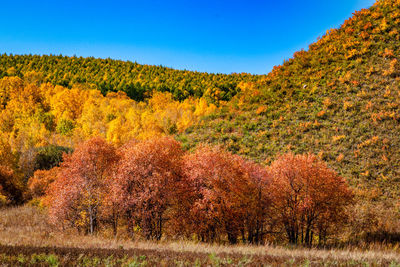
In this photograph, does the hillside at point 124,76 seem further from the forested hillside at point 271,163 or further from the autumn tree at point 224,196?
the autumn tree at point 224,196

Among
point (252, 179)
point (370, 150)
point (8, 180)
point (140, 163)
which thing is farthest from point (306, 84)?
point (8, 180)

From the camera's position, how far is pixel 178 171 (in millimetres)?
20328

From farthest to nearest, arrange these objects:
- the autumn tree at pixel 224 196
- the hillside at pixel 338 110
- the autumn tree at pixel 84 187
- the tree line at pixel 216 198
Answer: the hillside at pixel 338 110 → the autumn tree at pixel 84 187 → the tree line at pixel 216 198 → the autumn tree at pixel 224 196

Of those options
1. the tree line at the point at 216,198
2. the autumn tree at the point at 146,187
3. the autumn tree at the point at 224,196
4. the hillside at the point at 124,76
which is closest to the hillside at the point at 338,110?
the tree line at the point at 216,198

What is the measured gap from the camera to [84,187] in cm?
2158

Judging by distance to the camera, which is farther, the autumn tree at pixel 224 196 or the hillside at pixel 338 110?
the hillside at pixel 338 110

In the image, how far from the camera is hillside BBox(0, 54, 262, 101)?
446 feet

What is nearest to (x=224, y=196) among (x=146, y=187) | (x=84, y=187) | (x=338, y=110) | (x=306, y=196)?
(x=146, y=187)

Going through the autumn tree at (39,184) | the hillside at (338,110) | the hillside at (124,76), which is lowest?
the autumn tree at (39,184)

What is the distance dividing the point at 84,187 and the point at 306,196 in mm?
14872

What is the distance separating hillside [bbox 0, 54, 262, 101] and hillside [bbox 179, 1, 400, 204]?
7391 cm

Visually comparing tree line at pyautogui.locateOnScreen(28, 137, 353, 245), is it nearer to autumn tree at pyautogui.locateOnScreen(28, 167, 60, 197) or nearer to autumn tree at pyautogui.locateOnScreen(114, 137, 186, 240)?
autumn tree at pyautogui.locateOnScreen(114, 137, 186, 240)

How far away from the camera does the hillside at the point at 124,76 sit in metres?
136

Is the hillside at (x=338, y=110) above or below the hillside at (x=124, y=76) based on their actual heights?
below
